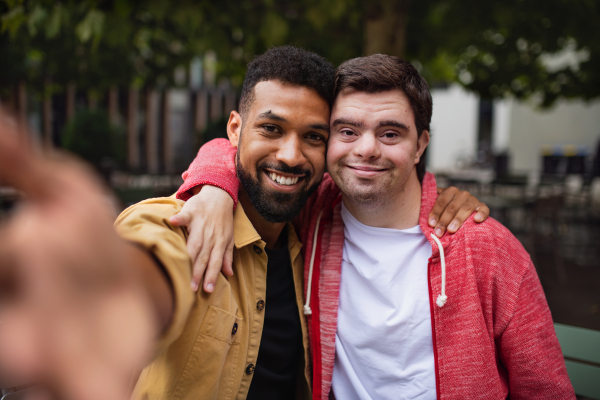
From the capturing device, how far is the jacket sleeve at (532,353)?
4.94ft

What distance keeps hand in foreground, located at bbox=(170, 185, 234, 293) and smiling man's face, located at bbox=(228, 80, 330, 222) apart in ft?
0.62

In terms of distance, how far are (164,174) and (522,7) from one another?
6461mm

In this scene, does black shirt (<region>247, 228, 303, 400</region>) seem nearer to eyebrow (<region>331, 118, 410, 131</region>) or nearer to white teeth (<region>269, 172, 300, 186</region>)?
white teeth (<region>269, 172, 300, 186</region>)

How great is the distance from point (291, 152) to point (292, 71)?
0.34 metres

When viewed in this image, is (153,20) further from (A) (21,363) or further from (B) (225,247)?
(A) (21,363)

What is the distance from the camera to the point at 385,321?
161 centimetres

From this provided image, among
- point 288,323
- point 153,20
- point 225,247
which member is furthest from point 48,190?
point 153,20

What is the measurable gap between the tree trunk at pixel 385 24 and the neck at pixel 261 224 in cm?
252

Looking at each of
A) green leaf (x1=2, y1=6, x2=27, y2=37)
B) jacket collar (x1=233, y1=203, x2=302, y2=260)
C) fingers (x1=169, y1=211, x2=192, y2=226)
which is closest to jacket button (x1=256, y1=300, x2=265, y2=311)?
jacket collar (x1=233, y1=203, x2=302, y2=260)

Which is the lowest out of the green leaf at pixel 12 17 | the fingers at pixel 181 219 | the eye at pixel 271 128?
the fingers at pixel 181 219

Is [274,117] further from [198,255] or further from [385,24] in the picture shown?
[385,24]

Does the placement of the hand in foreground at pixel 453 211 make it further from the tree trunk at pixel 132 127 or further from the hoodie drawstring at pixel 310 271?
the tree trunk at pixel 132 127

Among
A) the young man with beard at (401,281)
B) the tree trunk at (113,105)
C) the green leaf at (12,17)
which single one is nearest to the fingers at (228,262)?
the young man with beard at (401,281)

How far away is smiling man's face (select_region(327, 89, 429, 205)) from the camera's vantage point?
1699mm
